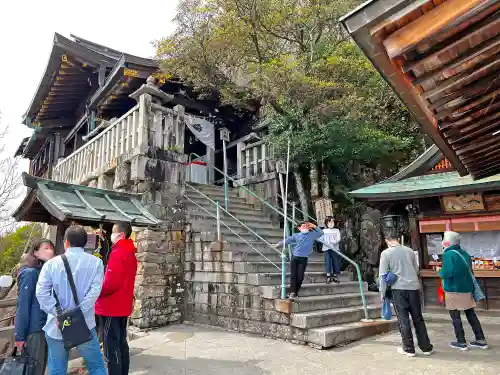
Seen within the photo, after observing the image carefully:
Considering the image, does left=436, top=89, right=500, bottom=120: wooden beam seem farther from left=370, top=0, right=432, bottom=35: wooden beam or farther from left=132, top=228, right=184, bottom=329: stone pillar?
left=132, top=228, right=184, bottom=329: stone pillar

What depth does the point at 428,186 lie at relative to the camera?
809 centimetres

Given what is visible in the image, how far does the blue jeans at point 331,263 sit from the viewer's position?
7.66 meters

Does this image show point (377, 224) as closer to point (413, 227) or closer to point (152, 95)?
point (413, 227)

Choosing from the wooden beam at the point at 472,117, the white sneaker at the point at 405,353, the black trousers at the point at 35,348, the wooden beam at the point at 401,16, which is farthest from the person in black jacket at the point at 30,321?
the wooden beam at the point at 472,117

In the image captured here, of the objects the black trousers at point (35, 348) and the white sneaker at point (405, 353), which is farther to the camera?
the white sneaker at point (405, 353)

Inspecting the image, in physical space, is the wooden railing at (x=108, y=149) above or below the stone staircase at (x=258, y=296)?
above

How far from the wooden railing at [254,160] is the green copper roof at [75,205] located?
18.4 feet

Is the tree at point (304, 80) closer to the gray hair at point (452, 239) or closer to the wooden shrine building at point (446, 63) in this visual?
the wooden shrine building at point (446, 63)

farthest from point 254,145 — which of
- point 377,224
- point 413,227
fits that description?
point 413,227

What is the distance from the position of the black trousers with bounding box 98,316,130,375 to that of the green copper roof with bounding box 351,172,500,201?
6.46 meters

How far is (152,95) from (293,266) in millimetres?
5640

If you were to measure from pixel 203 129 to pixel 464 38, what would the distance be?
1215 centimetres

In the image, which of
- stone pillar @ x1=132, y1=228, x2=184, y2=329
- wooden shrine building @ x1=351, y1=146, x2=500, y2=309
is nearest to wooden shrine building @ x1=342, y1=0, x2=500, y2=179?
wooden shrine building @ x1=351, y1=146, x2=500, y2=309

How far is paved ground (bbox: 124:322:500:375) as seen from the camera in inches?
174
